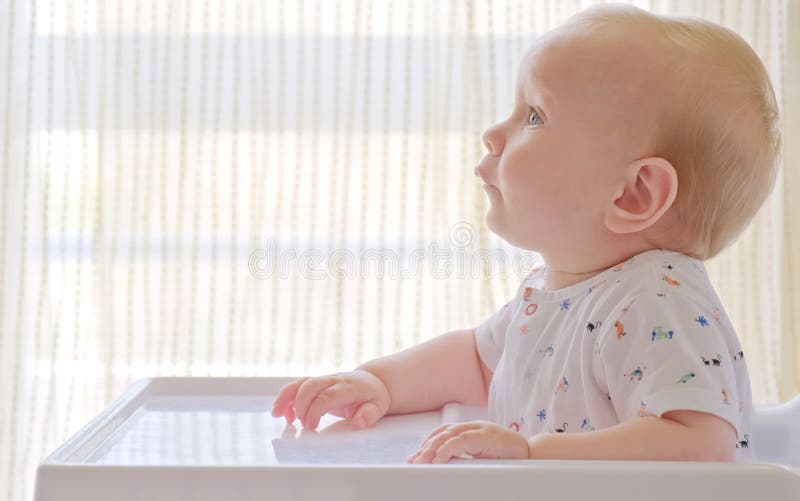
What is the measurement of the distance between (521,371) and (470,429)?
0.24 meters

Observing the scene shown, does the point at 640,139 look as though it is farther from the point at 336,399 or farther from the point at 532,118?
the point at 336,399

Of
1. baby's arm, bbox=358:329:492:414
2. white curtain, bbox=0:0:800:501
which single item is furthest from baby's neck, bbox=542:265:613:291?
white curtain, bbox=0:0:800:501

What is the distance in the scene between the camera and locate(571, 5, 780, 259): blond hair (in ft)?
2.53

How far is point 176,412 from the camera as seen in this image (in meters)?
0.79

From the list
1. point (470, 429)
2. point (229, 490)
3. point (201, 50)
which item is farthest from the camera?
point (201, 50)

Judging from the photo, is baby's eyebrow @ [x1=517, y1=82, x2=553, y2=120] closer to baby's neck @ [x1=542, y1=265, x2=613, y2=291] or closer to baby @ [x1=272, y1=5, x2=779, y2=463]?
baby @ [x1=272, y1=5, x2=779, y2=463]

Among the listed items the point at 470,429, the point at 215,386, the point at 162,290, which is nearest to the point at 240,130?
the point at 162,290

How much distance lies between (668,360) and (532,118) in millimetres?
275

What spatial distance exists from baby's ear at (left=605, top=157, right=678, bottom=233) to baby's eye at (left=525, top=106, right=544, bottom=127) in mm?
95

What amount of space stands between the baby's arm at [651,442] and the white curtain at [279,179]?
1275 mm

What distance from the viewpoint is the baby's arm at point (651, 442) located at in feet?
2.06

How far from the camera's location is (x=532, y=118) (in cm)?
85

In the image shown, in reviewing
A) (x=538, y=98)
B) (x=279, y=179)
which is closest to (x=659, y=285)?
(x=538, y=98)

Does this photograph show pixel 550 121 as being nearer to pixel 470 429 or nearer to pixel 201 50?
pixel 470 429
